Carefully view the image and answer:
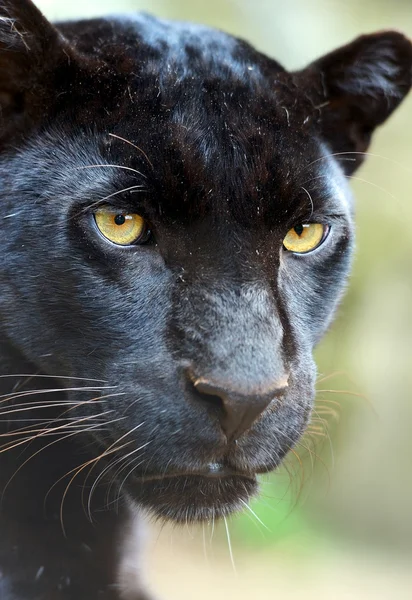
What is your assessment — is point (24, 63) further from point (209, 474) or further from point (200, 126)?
point (209, 474)

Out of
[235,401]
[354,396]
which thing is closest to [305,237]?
[235,401]

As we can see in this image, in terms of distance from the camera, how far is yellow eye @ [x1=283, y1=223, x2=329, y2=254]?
108cm

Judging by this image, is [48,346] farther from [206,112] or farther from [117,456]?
[206,112]

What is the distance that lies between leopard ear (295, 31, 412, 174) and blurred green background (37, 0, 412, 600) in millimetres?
600

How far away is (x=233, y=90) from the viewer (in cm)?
106

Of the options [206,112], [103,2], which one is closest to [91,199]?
[206,112]

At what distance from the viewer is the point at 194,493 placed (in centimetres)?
92

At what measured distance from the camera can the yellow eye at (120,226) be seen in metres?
0.96

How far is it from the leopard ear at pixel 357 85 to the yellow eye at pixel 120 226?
398 millimetres

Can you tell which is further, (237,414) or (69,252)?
(69,252)

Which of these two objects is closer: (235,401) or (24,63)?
(235,401)

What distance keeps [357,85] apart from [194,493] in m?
0.73

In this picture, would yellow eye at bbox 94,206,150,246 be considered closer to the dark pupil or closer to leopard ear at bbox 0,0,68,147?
the dark pupil

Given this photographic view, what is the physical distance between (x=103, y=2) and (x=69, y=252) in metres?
1.20
